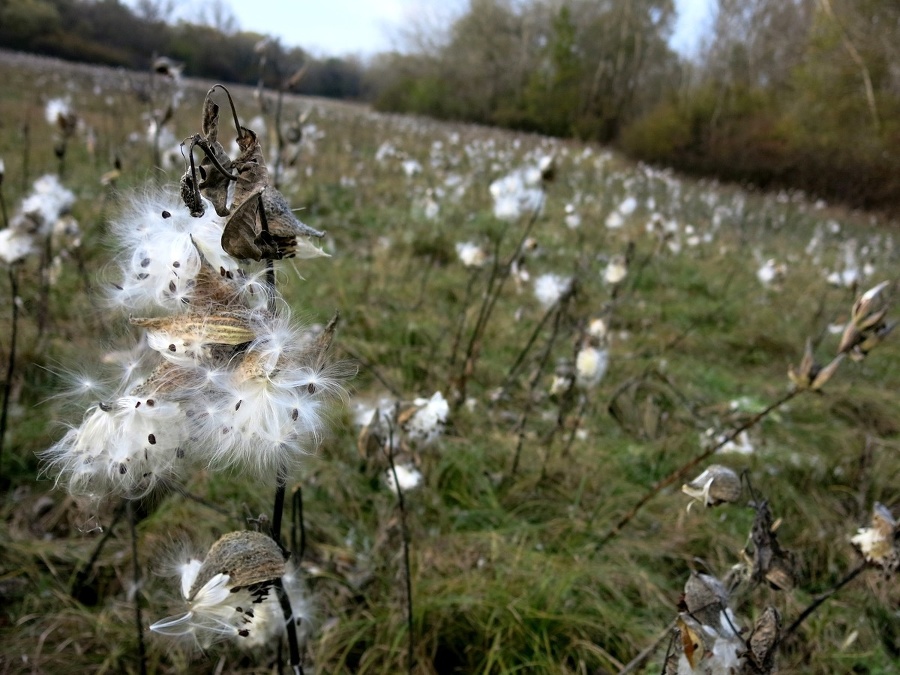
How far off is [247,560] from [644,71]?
28.6 meters

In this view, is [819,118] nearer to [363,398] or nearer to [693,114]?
[693,114]

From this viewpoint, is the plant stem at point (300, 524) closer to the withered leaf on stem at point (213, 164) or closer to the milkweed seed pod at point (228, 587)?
the milkweed seed pod at point (228, 587)

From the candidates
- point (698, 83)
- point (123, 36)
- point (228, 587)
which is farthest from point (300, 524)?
point (123, 36)

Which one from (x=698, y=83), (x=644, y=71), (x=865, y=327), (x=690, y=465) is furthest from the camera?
(x=644, y=71)

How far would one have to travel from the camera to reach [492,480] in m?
2.80

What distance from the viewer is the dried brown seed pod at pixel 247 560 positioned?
0.76 meters

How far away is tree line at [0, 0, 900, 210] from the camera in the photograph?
50.2 ft

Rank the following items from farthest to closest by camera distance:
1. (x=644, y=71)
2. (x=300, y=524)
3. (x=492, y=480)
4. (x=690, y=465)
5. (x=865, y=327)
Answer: (x=644, y=71)
(x=492, y=480)
(x=690, y=465)
(x=865, y=327)
(x=300, y=524)

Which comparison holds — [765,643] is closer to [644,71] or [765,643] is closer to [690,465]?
[690,465]

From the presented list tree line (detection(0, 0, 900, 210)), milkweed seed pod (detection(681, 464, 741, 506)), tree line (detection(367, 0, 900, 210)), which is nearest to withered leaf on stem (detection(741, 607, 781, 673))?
milkweed seed pod (detection(681, 464, 741, 506))

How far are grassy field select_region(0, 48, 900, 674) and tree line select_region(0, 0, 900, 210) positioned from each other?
9.20 meters

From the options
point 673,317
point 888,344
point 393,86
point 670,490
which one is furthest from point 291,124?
point 393,86

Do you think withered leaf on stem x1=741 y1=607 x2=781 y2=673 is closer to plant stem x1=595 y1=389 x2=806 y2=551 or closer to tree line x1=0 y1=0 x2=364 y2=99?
plant stem x1=595 y1=389 x2=806 y2=551

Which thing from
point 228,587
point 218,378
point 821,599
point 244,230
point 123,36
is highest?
point 123,36
